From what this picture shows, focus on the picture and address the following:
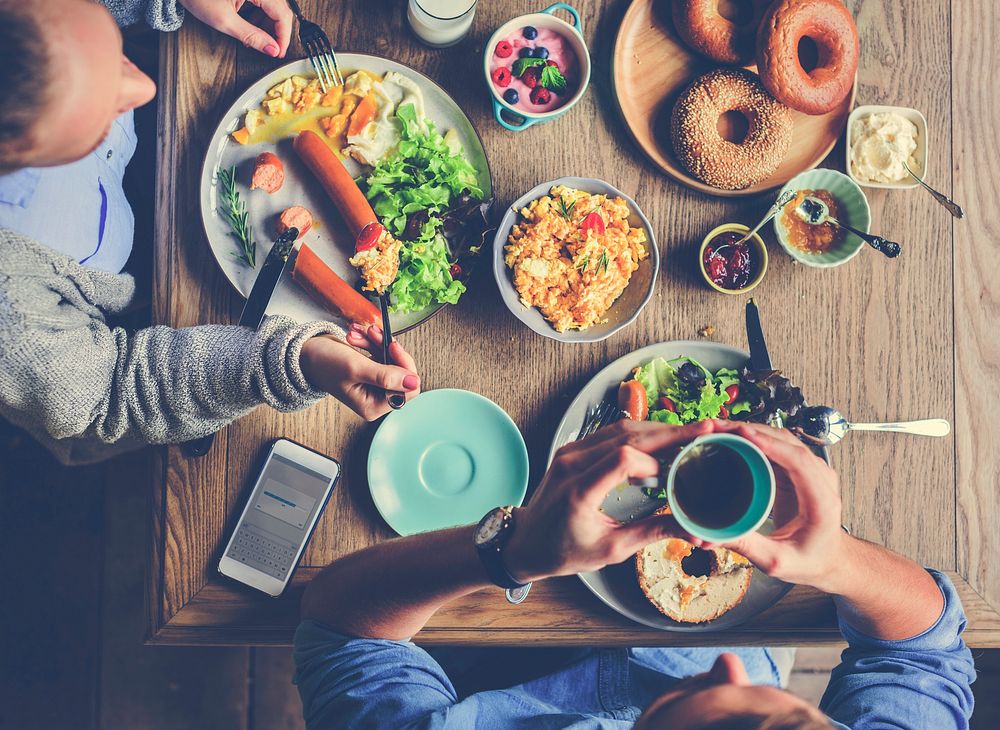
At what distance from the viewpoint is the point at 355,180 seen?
1484 millimetres

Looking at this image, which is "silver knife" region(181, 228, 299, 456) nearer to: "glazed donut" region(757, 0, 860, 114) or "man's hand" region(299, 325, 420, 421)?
"man's hand" region(299, 325, 420, 421)

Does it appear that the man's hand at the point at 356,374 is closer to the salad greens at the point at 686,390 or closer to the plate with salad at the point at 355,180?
the plate with salad at the point at 355,180

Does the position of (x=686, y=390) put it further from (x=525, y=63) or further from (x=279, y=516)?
(x=279, y=516)

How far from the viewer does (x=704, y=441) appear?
1.02 m

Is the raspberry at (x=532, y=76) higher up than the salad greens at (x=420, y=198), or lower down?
higher up

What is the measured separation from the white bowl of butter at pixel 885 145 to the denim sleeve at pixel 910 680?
862mm

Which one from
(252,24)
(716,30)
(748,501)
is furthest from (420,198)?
(748,501)

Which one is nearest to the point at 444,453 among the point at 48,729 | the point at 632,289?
the point at 632,289

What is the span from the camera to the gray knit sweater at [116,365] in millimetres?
1258

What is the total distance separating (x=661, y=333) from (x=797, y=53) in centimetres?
67

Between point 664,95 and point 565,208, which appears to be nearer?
point 565,208

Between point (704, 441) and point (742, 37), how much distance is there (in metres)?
0.98

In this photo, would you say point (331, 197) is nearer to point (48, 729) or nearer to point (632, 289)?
point (632, 289)

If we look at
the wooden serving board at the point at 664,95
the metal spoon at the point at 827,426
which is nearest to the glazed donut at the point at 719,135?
the wooden serving board at the point at 664,95
